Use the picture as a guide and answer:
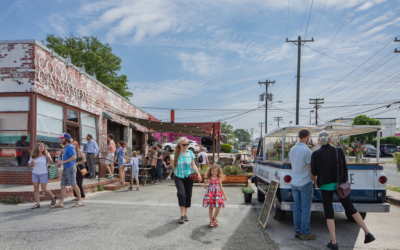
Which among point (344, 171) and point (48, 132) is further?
point (48, 132)

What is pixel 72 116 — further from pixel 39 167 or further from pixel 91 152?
pixel 39 167

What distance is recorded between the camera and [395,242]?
15.6 ft

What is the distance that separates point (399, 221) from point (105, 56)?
34430mm

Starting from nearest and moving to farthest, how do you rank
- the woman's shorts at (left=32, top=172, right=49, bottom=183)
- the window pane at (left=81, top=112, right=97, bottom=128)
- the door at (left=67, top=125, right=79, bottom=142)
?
the woman's shorts at (left=32, top=172, right=49, bottom=183) → the door at (left=67, top=125, right=79, bottom=142) → the window pane at (left=81, top=112, right=97, bottom=128)

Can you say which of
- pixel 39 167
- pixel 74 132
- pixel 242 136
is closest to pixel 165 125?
pixel 74 132

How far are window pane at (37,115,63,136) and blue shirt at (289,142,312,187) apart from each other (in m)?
8.84

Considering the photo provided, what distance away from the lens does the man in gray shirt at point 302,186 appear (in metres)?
4.79

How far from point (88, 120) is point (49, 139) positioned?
11.2 ft

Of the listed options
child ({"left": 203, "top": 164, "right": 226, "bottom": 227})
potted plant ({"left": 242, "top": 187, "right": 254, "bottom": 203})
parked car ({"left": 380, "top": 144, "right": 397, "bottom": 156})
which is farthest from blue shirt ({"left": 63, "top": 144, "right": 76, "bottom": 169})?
parked car ({"left": 380, "top": 144, "right": 397, "bottom": 156})

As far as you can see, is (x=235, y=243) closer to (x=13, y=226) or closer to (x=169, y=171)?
(x=13, y=226)

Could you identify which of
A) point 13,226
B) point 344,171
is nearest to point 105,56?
point 13,226

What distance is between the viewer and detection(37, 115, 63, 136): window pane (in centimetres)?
1021

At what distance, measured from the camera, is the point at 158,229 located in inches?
209

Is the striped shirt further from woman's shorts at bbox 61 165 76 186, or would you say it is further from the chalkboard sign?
woman's shorts at bbox 61 165 76 186
